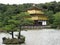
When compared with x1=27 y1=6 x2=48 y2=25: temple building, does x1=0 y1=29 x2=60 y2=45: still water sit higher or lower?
lower

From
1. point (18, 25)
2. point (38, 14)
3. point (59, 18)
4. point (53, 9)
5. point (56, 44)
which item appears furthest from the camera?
point (53, 9)

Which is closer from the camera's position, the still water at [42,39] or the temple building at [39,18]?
the still water at [42,39]

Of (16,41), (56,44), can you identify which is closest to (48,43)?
(56,44)

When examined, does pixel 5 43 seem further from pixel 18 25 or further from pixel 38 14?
pixel 38 14

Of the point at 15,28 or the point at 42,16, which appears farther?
the point at 42,16

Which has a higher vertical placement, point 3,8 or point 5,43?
point 3,8

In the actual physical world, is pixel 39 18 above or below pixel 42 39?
above

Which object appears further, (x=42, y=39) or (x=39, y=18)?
(x=39, y=18)

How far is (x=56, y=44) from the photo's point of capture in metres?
14.8

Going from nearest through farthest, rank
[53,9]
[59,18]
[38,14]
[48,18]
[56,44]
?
[56,44] < [59,18] < [48,18] < [38,14] < [53,9]

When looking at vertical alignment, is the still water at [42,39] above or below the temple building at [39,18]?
below

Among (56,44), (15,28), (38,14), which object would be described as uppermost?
(38,14)

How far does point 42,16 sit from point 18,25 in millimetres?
18311

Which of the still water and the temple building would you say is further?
the temple building
